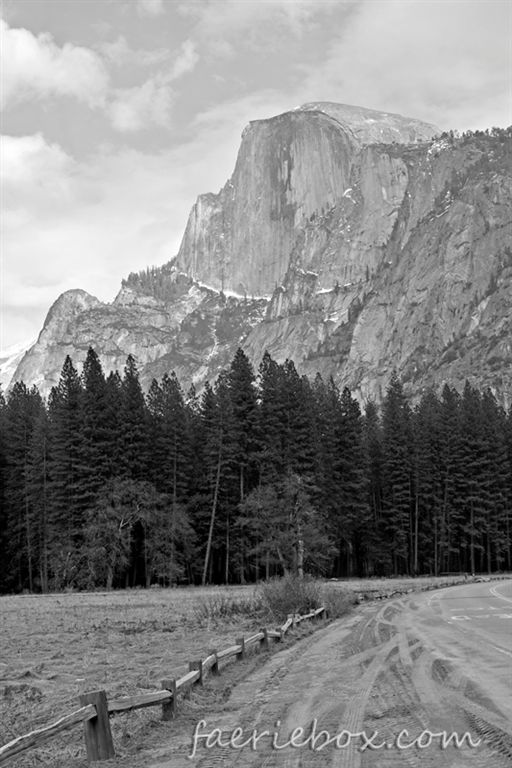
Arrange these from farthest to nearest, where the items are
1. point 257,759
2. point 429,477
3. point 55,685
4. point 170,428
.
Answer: point 429,477
point 170,428
point 55,685
point 257,759

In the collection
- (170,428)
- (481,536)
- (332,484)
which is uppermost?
(170,428)

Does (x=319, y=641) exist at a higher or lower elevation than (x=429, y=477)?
lower

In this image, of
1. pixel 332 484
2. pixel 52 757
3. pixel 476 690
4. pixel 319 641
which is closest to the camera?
pixel 52 757

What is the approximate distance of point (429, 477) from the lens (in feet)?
269

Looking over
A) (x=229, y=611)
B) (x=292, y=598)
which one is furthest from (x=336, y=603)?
(x=229, y=611)

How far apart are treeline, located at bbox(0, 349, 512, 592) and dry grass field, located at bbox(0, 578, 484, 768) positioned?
58.1 ft

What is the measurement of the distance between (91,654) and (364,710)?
11.0 metres

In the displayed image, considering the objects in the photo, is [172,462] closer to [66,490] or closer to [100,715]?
[66,490]

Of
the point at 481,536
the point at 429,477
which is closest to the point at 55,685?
the point at 429,477

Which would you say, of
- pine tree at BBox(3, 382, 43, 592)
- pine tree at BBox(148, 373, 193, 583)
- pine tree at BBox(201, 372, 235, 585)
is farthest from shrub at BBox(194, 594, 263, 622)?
pine tree at BBox(3, 382, 43, 592)

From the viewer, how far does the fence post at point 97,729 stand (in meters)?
9.90

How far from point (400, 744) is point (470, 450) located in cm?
7783

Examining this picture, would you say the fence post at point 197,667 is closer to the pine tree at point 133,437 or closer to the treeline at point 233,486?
the treeline at point 233,486

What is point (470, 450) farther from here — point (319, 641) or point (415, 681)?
point (415, 681)
